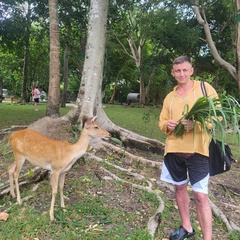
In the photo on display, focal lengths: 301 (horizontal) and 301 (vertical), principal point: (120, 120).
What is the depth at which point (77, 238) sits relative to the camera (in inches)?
123

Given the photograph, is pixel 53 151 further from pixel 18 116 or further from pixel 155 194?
pixel 18 116

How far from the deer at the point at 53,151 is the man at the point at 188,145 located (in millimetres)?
910

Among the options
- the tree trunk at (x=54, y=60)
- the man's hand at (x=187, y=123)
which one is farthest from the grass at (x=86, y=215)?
the tree trunk at (x=54, y=60)

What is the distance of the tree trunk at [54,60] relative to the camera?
6.73 meters

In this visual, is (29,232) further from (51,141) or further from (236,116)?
(236,116)

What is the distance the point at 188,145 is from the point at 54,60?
184 inches

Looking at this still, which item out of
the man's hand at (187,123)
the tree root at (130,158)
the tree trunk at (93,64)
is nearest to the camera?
the man's hand at (187,123)

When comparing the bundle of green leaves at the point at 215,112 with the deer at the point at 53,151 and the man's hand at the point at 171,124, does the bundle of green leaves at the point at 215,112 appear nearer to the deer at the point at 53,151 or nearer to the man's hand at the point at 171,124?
the man's hand at the point at 171,124

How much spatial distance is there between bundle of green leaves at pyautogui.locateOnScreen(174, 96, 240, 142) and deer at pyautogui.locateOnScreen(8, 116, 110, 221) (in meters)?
1.19

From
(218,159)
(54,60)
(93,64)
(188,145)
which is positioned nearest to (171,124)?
(188,145)

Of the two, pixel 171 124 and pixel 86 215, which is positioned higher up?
pixel 171 124

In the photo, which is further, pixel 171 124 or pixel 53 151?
pixel 53 151

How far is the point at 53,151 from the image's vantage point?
140 inches

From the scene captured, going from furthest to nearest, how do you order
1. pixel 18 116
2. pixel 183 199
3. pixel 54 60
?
pixel 18 116 → pixel 54 60 → pixel 183 199
